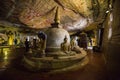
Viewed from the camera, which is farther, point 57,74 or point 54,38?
→ point 54,38

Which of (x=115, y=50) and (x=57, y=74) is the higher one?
(x=115, y=50)

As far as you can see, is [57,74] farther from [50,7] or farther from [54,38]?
[50,7]

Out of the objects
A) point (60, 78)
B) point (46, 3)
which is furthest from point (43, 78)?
point (46, 3)

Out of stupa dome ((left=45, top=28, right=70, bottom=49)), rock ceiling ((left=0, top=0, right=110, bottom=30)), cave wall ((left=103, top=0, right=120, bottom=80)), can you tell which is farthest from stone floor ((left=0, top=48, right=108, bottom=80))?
rock ceiling ((left=0, top=0, right=110, bottom=30))

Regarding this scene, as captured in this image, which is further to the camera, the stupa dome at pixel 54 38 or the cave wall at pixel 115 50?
the stupa dome at pixel 54 38

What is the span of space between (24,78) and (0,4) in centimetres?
854

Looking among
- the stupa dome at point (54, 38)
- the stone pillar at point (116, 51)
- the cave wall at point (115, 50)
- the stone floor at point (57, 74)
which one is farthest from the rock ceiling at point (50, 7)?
the stone floor at point (57, 74)

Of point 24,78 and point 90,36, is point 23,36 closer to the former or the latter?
point 90,36

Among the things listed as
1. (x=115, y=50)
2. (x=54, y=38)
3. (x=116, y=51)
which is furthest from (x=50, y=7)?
(x=116, y=51)

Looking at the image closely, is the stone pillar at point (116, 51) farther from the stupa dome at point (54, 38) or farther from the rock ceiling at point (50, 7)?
the stupa dome at point (54, 38)

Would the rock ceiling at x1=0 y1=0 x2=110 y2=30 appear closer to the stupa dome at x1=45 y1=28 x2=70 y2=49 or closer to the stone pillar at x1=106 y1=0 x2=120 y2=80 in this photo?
the stupa dome at x1=45 y1=28 x2=70 y2=49

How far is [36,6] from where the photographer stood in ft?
37.9

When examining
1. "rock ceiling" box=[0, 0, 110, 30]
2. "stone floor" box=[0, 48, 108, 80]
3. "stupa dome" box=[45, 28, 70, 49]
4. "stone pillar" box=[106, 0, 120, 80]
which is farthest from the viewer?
"rock ceiling" box=[0, 0, 110, 30]

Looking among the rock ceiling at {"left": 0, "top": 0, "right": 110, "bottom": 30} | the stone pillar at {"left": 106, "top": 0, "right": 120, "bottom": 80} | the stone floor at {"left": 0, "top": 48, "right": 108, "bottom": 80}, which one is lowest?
the stone floor at {"left": 0, "top": 48, "right": 108, "bottom": 80}
